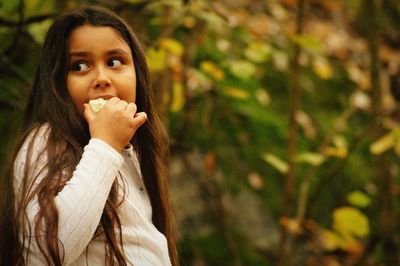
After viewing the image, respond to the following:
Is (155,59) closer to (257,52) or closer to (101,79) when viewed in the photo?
(257,52)

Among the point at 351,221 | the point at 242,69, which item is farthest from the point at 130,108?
the point at 351,221

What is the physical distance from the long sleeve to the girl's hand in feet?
0.09

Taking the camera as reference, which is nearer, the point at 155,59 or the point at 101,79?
the point at 101,79

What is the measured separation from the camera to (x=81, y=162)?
4.32 feet

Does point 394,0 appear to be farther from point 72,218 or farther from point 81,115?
point 72,218

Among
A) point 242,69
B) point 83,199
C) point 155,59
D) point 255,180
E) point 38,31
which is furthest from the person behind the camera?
point 255,180

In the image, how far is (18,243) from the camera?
53.4 inches

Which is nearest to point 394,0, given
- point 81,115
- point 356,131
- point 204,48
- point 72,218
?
point 356,131

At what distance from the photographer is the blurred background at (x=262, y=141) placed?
2.84 metres

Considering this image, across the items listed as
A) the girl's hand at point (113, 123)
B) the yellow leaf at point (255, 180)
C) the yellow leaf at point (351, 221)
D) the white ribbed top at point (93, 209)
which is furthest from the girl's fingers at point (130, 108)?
the yellow leaf at point (255, 180)

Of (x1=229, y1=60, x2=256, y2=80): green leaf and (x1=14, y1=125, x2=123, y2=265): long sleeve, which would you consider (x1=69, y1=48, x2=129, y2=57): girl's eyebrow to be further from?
(x1=229, y1=60, x2=256, y2=80): green leaf

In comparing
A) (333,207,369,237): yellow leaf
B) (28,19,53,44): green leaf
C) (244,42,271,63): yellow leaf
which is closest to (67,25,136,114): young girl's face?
(28,19,53,44): green leaf

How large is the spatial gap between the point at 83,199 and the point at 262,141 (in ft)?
8.09

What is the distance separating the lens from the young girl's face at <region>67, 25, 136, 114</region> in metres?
1.45
